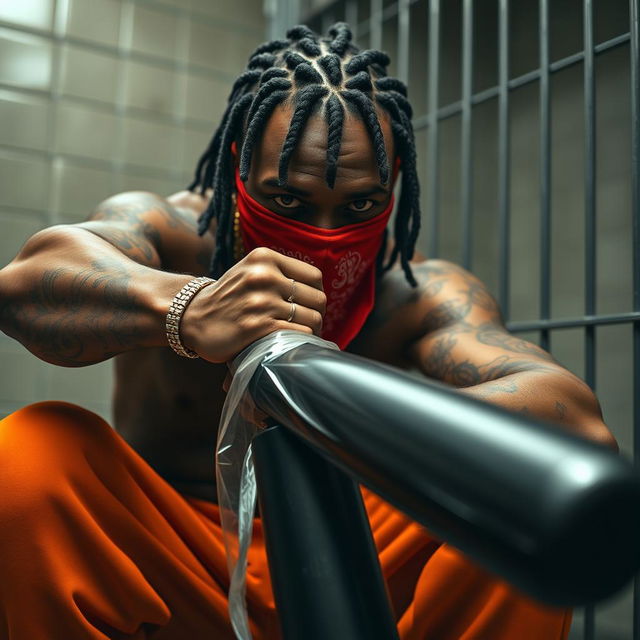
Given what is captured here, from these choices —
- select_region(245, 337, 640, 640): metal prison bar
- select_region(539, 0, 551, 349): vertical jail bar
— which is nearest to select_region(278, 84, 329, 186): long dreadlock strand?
select_region(245, 337, 640, 640): metal prison bar

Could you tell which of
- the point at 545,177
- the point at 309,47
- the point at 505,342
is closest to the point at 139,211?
the point at 309,47

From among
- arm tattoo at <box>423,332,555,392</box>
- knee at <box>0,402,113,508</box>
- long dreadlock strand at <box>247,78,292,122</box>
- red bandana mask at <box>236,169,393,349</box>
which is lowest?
knee at <box>0,402,113,508</box>

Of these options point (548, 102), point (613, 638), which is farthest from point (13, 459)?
point (613, 638)

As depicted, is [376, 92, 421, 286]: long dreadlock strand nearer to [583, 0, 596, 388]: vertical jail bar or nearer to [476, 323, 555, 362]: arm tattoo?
[476, 323, 555, 362]: arm tattoo

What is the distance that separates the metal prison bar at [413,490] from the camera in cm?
30

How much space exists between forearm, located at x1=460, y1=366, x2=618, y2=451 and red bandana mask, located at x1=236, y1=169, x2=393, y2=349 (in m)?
0.26

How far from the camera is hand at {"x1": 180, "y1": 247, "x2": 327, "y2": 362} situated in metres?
0.70

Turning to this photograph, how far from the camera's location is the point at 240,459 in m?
0.72

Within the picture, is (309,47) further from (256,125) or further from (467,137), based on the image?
(467,137)

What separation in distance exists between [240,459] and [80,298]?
0.31 metres

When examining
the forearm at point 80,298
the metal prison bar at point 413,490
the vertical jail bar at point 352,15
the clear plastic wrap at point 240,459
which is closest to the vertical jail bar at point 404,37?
the vertical jail bar at point 352,15

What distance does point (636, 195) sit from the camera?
118 cm

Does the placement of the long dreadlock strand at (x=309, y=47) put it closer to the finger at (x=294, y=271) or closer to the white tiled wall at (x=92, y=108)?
the finger at (x=294, y=271)

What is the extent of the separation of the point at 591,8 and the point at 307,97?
24.0 inches
